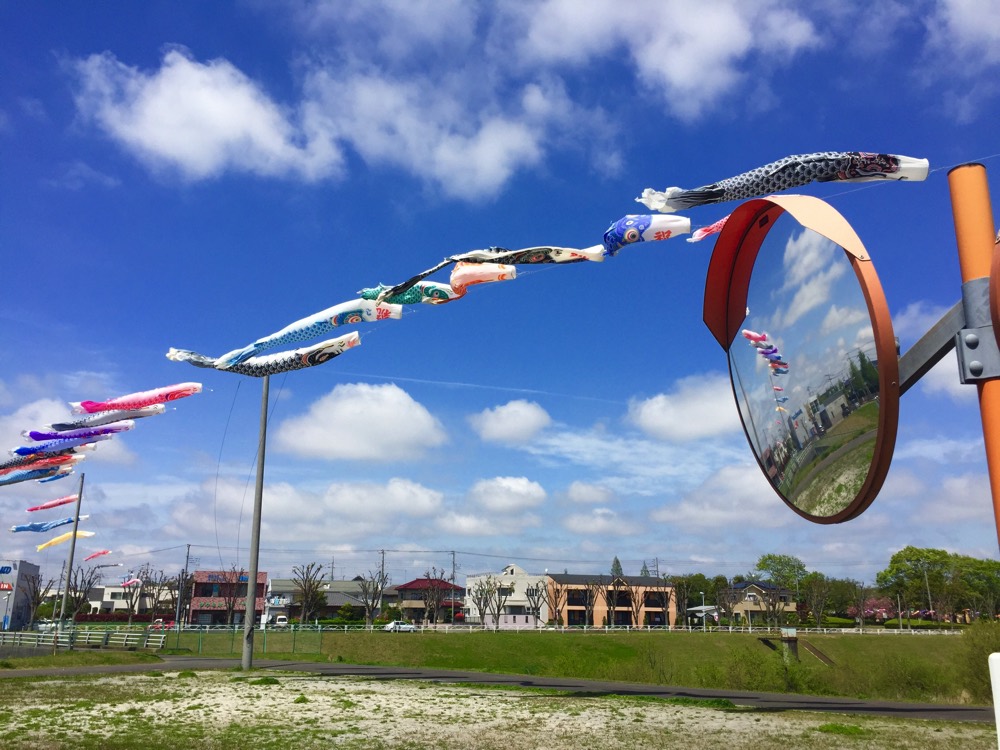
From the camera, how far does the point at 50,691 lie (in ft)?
52.6

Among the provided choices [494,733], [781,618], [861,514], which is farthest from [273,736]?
[781,618]

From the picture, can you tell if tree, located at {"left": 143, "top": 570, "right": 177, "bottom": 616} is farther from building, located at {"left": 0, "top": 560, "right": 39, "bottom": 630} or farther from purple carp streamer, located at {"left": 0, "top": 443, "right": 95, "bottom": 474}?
purple carp streamer, located at {"left": 0, "top": 443, "right": 95, "bottom": 474}

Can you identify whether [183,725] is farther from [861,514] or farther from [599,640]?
[599,640]

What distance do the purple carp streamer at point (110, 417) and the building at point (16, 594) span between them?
41.0 metres

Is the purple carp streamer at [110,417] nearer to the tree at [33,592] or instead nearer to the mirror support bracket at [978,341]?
the mirror support bracket at [978,341]

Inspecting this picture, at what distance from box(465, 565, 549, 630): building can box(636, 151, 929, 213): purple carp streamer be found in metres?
73.2

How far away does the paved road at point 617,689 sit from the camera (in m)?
14.4

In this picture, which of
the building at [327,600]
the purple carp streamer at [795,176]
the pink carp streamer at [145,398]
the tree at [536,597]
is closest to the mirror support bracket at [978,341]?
the purple carp streamer at [795,176]

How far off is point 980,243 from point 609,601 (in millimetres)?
81725

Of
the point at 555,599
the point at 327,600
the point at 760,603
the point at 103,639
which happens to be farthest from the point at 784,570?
the point at 103,639

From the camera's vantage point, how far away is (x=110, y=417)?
2011 centimetres

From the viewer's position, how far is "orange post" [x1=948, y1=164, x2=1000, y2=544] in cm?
290

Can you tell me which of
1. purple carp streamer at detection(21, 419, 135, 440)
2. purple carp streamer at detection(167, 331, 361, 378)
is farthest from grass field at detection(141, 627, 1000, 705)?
purple carp streamer at detection(167, 331, 361, 378)

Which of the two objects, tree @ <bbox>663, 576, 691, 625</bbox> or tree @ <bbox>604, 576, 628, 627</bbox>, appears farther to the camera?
tree @ <bbox>663, 576, 691, 625</bbox>
